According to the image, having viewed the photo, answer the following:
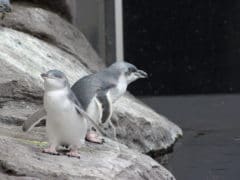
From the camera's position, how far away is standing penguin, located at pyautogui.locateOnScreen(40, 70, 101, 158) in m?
4.39

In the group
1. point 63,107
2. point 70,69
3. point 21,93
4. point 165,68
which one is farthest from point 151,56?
point 63,107

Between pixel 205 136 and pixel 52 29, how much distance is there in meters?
1.72

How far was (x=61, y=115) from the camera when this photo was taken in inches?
175

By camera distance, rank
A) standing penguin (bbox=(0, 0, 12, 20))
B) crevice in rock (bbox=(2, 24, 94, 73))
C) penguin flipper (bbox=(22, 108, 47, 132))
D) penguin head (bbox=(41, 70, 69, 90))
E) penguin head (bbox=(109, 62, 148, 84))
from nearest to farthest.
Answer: penguin head (bbox=(41, 70, 69, 90))
penguin flipper (bbox=(22, 108, 47, 132))
penguin head (bbox=(109, 62, 148, 84))
standing penguin (bbox=(0, 0, 12, 20))
crevice in rock (bbox=(2, 24, 94, 73))

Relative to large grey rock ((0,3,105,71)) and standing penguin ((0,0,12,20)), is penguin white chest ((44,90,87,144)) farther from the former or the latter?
large grey rock ((0,3,105,71))

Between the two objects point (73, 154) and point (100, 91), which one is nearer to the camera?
point (73, 154)

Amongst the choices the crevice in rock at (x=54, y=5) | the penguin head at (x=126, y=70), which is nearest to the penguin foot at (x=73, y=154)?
the penguin head at (x=126, y=70)

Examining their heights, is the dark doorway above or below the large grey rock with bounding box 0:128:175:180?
below

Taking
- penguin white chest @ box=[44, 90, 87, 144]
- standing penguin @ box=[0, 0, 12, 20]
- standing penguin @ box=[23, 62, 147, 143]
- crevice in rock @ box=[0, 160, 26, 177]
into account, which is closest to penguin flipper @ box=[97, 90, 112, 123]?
standing penguin @ box=[23, 62, 147, 143]

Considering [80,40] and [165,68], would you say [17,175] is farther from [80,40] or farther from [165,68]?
[165,68]

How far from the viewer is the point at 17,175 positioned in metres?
4.18

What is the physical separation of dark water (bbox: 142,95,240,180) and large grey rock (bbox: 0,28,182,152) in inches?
9.0

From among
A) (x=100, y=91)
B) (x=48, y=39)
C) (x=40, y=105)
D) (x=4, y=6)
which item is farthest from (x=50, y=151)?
(x=48, y=39)

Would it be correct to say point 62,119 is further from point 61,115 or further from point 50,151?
point 50,151
